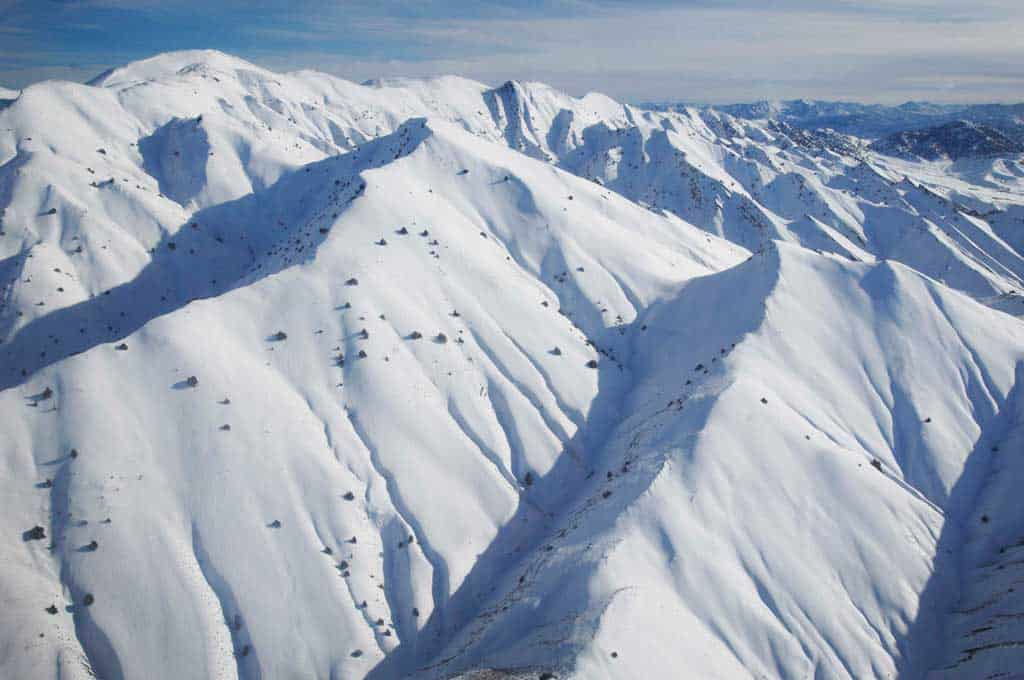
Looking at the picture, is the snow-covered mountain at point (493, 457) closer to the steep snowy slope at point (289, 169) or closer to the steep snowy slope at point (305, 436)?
the steep snowy slope at point (305, 436)

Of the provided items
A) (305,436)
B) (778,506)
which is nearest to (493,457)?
(305,436)

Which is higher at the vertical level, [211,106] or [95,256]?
[211,106]

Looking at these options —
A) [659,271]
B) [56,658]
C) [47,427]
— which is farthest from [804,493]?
[47,427]

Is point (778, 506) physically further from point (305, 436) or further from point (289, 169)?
point (289, 169)

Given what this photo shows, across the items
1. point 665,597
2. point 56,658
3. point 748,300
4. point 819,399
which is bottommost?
point 56,658

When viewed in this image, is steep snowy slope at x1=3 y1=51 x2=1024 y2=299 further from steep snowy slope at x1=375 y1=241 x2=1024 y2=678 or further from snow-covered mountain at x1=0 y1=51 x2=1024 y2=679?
steep snowy slope at x1=375 y1=241 x2=1024 y2=678

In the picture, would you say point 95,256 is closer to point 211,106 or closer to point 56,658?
point 56,658

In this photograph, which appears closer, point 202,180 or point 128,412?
point 128,412

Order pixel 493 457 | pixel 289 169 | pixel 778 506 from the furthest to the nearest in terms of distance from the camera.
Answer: pixel 289 169
pixel 493 457
pixel 778 506
